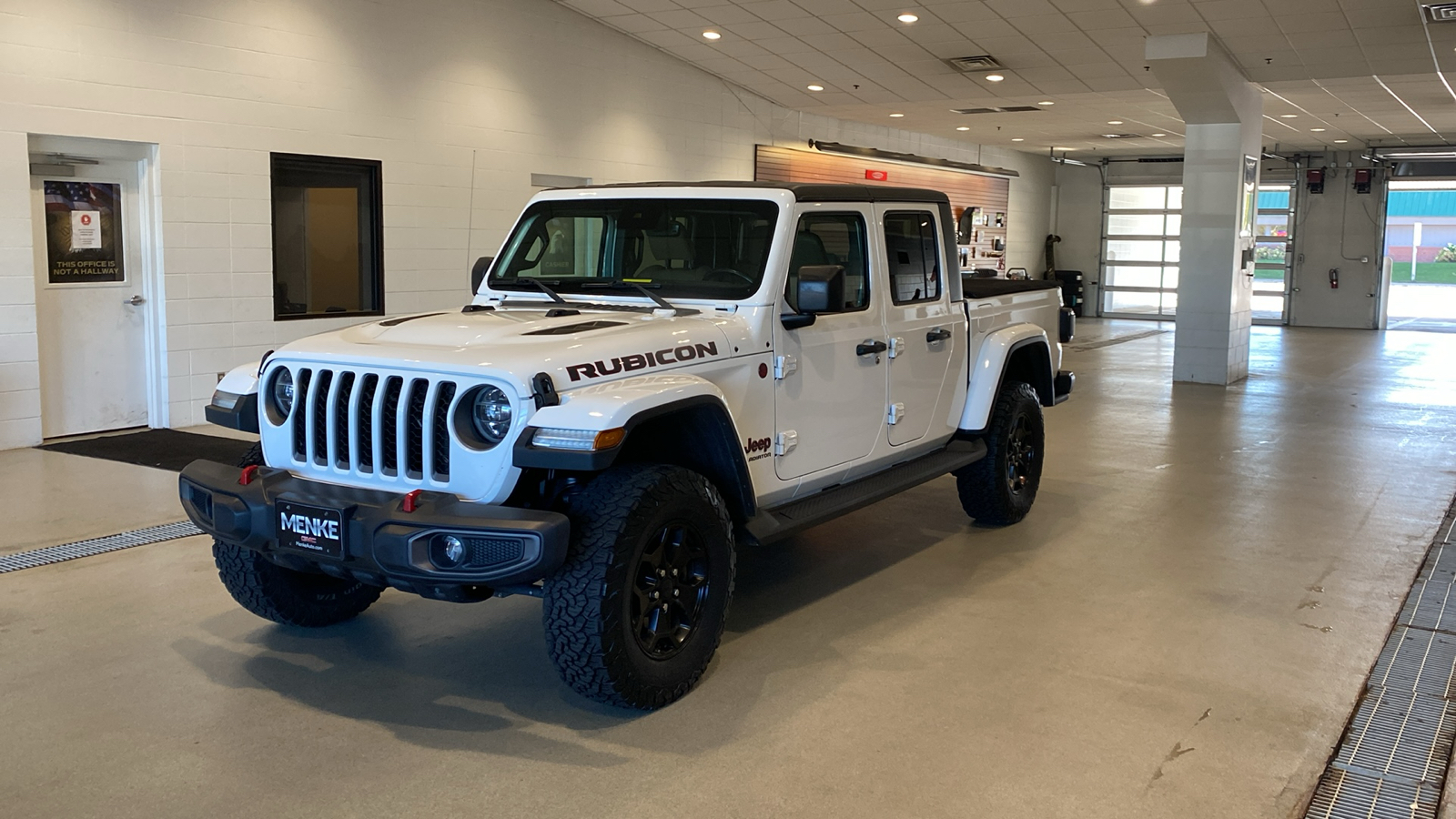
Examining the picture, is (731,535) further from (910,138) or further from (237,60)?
(910,138)

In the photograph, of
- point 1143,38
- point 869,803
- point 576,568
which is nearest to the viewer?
point 869,803

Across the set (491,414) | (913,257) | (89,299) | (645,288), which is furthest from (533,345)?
(89,299)

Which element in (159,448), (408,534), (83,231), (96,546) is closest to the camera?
(408,534)

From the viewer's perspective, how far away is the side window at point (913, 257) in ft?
15.6

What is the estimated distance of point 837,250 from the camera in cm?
446

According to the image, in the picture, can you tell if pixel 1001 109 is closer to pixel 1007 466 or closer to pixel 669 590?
pixel 1007 466

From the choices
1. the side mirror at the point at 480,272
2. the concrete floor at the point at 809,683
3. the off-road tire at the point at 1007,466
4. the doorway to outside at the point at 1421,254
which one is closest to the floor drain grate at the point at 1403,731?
the concrete floor at the point at 809,683

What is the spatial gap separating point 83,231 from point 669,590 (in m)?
6.32

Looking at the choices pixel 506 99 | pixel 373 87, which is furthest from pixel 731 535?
pixel 506 99

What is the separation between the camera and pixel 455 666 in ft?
12.4

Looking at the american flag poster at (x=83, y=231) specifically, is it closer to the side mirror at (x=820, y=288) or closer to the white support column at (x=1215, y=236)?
the side mirror at (x=820, y=288)

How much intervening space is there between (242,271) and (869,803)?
7.18 m

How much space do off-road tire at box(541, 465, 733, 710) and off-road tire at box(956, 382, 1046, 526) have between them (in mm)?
2227

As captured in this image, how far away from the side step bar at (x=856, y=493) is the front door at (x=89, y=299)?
5.89 meters
